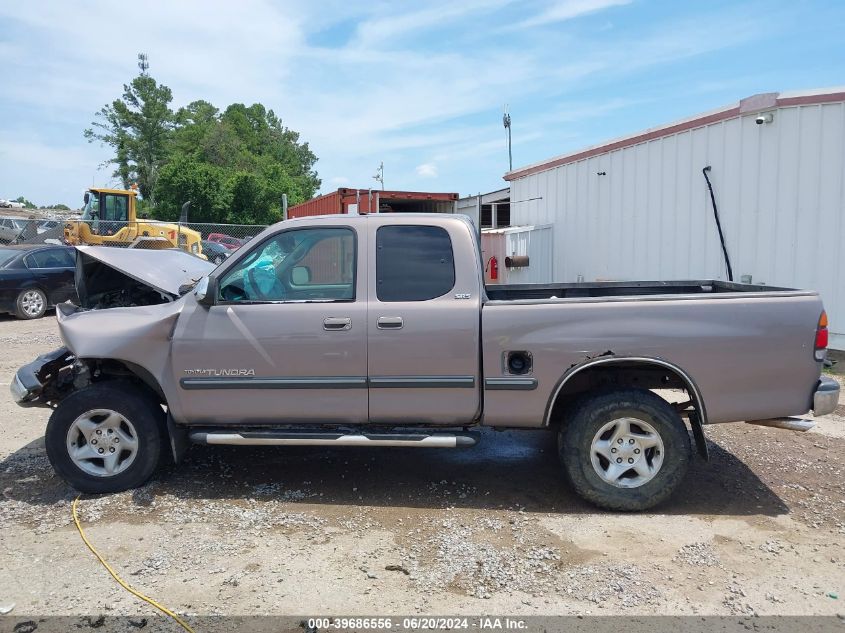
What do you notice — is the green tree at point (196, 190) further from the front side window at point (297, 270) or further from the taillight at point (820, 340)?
the taillight at point (820, 340)

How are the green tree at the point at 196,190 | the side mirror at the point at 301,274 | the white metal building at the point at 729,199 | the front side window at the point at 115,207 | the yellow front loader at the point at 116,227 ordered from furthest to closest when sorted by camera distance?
the green tree at the point at 196,190
the front side window at the point at 115,207
the yellow front loader at the point at 116,227
the white metal building at the point at 729,199
the side mirror at the point at 301,274

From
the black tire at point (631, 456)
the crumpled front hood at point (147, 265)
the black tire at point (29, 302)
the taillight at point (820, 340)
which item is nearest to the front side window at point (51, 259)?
the black tire at point (29, 302)

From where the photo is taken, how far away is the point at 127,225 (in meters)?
20.5

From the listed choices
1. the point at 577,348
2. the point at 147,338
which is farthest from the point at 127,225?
the point at 577,348

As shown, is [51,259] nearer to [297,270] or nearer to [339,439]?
[297,270]

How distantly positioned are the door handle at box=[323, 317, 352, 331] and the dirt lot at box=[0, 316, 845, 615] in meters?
1.24

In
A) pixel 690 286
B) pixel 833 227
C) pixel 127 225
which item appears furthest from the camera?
pixel 127 225

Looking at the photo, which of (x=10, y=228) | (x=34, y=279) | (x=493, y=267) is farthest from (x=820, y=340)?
(x=10, y=228)

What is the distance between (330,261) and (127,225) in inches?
696

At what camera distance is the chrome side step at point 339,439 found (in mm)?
4617

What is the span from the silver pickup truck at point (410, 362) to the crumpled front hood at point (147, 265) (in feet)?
0.16

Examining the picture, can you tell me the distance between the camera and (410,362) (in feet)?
15.2

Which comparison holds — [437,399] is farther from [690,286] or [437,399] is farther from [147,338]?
[690,286]

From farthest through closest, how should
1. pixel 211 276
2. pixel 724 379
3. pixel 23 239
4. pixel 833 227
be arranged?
pixel 23 239, pixel 833 227, pixel 211 276, pixel 724 379
